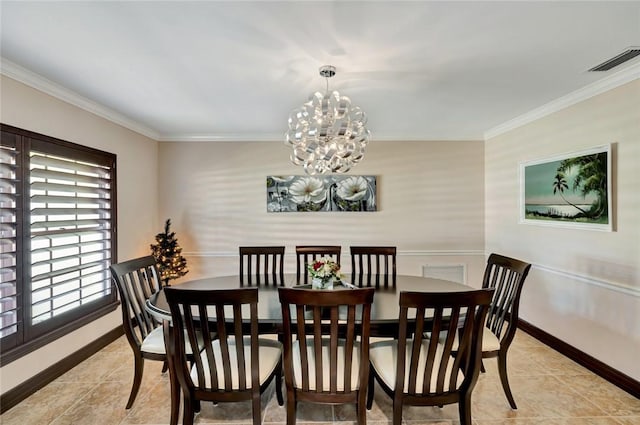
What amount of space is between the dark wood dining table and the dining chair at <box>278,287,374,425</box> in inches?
7.9

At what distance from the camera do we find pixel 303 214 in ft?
15.9

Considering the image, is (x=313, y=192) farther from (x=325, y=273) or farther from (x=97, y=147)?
(x=97, y=147)

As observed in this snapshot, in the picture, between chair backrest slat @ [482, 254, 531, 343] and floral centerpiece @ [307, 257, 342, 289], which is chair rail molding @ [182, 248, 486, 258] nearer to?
chair backrest slat @ [482, 254, 531, 343]

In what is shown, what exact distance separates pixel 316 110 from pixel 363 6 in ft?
2.64

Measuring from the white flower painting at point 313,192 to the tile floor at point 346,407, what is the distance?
2580 millimetres

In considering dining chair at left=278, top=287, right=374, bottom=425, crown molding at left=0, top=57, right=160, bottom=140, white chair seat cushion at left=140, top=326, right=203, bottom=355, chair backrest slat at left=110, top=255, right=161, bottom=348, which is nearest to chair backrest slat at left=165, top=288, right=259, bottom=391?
dining chair at left=278, top=287, right=374, bottom=425

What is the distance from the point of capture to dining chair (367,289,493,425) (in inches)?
68.7

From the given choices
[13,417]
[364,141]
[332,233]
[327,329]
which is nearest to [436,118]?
[364,141]

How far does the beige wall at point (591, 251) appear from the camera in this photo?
2.65 m

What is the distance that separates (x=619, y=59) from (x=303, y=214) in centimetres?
358

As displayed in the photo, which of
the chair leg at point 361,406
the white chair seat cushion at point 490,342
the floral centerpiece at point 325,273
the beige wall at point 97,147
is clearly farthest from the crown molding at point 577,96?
the beige wall at point 97,147

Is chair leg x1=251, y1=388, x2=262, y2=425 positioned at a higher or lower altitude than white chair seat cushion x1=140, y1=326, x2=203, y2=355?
lower

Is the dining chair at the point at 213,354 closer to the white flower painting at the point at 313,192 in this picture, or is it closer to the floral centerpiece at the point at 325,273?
the floral centerpiece at the point at 325,273

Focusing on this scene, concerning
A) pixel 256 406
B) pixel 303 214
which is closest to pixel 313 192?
pixel 303 214
